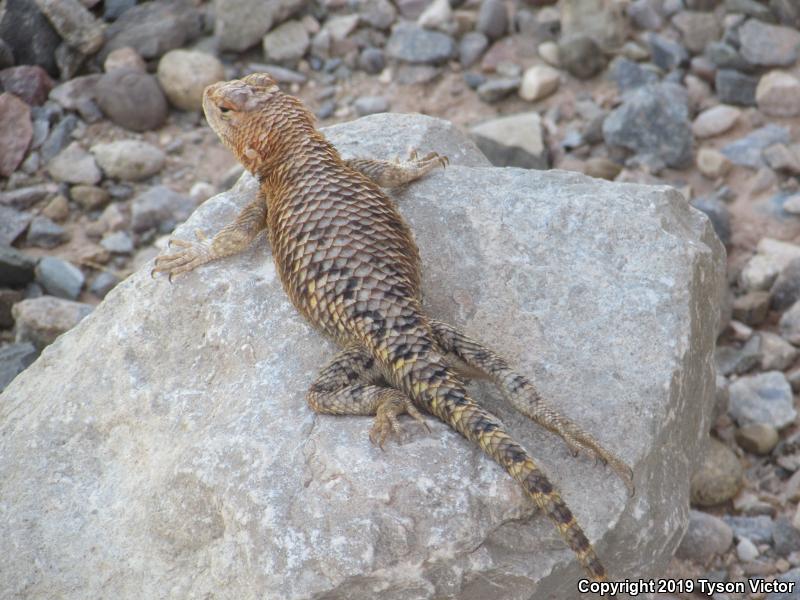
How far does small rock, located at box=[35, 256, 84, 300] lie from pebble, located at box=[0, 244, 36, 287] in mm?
64

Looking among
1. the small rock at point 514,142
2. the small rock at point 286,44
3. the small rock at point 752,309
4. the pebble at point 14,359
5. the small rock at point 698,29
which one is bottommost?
the small rock at point 752,309

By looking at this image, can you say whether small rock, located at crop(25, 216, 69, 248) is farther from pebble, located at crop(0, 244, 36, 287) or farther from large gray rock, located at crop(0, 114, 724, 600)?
large gray rock, located at crop(0, 114, 724, 600)

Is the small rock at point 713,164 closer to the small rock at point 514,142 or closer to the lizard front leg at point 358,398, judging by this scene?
the small rock at point 514,142

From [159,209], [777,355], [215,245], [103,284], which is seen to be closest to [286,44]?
[159,209]

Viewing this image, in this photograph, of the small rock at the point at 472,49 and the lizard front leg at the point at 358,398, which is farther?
the small rock at the point at 472,49

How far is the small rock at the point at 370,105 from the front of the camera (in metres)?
8.27

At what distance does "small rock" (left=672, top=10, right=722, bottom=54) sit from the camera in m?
8.14

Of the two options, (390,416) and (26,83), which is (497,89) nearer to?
(26,83)

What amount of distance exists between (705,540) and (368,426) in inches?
91.9

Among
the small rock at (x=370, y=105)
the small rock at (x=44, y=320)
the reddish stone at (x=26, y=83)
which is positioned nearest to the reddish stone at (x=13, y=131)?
the reddish stone at (x=26, y=83)

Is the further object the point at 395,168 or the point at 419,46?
the point at 419,46

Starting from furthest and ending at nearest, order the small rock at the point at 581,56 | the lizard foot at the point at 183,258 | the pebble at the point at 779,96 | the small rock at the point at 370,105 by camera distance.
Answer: the small rock at the point at 370,105
the small rock at the point at 581,56
the pebble at the point at 779,96
the lizard foot at the point at 183,258

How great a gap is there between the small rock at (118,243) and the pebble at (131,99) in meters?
1.19

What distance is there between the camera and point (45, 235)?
7.32 m
